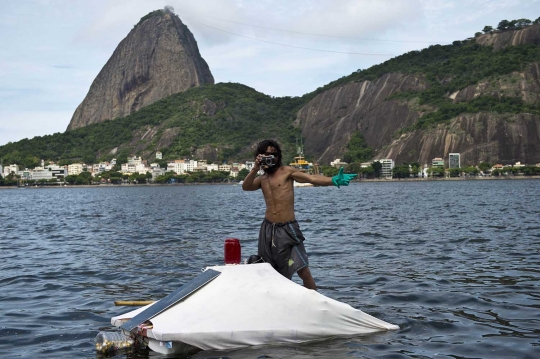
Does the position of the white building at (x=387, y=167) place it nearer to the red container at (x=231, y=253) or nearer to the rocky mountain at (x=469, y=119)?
the rocky mountain at (x=469, y=119)

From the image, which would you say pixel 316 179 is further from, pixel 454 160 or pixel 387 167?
pixel 387 167

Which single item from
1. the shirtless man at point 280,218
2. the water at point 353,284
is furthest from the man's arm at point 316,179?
the water at point 353,284

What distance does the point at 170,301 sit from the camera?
682 cm

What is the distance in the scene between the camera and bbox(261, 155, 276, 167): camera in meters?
7.80

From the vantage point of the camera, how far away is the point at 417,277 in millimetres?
11648

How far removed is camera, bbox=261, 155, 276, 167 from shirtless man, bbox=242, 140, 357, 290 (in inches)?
0.6

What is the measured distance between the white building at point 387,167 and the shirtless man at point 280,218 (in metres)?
162

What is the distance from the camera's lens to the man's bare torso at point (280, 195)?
7.81 meters

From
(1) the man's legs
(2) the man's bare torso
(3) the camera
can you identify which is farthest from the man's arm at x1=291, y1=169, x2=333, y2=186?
(1) the man's legs

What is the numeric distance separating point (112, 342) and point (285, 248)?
2.43 m

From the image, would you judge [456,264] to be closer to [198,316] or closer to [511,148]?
[198,316]

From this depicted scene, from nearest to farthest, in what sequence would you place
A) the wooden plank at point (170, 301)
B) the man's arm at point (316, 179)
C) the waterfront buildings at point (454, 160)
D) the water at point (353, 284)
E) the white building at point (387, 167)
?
1. the wooden plank at point (170, 301)
2. the water at point (353, 284)
3. the man's arm at point (316, 179)
4. the waterfront buildings at point (454, 160)
5. the white building at point (387, 167)

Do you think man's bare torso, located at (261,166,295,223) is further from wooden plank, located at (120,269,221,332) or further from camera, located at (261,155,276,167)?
wooden plank, located at (120,269,221,332)

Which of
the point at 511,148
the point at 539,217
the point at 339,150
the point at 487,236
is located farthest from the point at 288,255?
the point at 339,150
